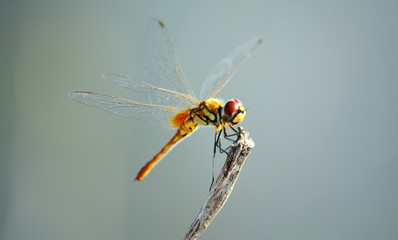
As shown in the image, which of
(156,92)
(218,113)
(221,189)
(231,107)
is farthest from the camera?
(156,92)

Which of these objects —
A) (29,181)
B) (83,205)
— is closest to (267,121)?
(83,205)

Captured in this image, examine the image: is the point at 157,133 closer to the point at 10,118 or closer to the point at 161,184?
the point at 161,184

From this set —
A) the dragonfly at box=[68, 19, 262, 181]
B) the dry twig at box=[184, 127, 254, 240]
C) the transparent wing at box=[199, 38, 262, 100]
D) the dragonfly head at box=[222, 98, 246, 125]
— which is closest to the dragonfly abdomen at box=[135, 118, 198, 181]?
the dragonfly at box=[68, 19, 262, 181]

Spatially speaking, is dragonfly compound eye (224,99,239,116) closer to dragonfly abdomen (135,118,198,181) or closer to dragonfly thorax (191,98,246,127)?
dragonfly thorax (191,98,246,127)

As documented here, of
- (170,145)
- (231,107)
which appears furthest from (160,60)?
(231,107)

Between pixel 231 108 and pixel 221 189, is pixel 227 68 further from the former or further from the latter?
pixel 221 189
